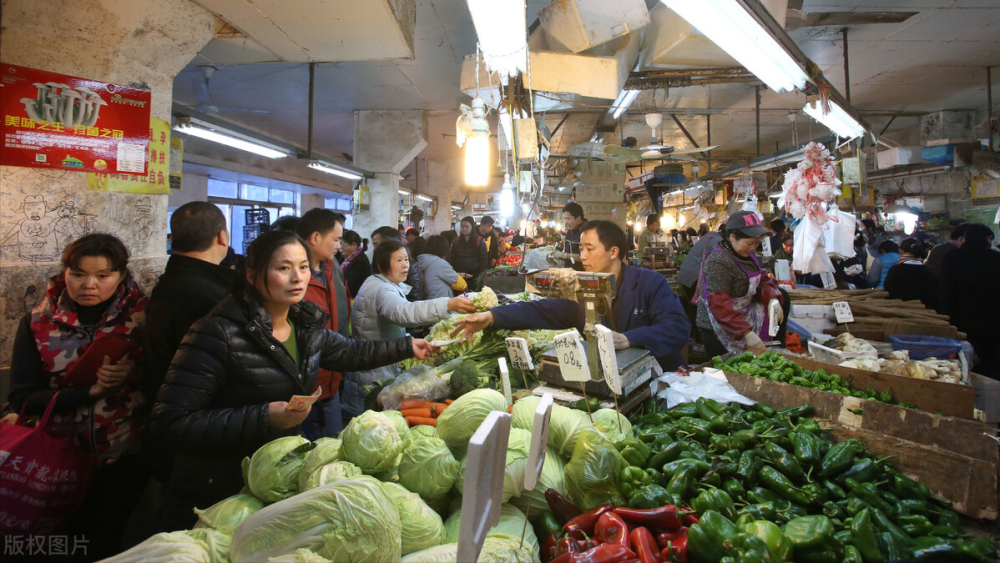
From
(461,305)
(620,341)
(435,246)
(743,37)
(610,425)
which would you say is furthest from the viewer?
(435,246)

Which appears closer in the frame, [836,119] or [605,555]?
[605,555]

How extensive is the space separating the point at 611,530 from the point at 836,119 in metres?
5.89

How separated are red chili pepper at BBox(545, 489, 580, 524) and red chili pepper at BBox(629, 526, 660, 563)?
24cm

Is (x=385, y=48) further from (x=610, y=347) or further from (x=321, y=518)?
(x=321, y=518)

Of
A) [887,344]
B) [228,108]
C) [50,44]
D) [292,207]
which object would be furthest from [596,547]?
[292,207]

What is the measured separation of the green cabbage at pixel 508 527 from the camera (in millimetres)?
1435

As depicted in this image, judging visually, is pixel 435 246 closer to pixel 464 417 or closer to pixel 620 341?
pixel 620 341

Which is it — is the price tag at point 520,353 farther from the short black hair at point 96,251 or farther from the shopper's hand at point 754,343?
the shopper's hand at point 754,343

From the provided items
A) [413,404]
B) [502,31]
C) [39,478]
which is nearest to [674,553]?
[413,404]

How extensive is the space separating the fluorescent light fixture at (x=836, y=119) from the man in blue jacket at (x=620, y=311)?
309 cm

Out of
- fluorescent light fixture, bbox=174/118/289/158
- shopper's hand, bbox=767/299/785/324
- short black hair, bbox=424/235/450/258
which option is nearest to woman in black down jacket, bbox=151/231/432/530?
fluorescent light fixture, bbox=174/118/289/158

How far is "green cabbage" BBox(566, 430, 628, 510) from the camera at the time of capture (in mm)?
1561

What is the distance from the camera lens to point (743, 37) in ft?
9.92

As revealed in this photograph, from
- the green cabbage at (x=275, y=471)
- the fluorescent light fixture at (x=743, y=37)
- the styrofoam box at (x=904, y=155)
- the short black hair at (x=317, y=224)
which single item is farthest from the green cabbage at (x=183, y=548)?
the styrofoam box at (x=904, y=155)
